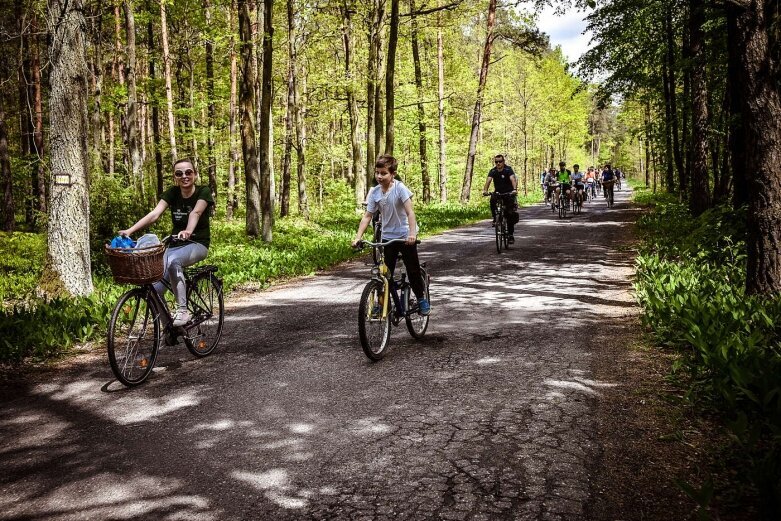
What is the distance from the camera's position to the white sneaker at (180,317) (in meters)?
5.88

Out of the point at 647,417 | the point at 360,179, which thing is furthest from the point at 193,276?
the point at 360,179

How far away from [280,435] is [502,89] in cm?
4165

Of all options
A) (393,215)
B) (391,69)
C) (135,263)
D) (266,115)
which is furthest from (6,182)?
(393,215)

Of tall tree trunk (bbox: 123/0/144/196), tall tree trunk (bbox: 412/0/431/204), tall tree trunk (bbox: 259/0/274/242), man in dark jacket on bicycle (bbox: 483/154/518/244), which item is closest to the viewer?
man in dark jacket on bicycle (bbox: 483/154/518/244)

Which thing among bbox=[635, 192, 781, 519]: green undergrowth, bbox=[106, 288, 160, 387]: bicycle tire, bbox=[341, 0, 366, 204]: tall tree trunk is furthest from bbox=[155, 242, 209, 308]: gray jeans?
bbox=[341, 0, 366, 204]: tall tree trunk

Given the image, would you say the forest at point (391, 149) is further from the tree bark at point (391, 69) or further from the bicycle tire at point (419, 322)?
the bicycle tire at point (419, 322)

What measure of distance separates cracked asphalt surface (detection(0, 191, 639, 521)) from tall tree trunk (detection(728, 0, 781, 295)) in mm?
1816

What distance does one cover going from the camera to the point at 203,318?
637 centimetres

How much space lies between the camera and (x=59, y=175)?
841 cm

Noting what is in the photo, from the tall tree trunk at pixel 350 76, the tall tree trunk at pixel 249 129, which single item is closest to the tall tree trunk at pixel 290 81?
the tall tree trunk at pixel 350 76

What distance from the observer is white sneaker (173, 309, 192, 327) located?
19.3ft

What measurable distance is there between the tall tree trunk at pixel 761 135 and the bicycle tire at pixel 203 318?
6421mm

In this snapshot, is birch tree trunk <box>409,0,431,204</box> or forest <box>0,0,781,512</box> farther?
birch tree trunk <box>409,0,431,204</box>

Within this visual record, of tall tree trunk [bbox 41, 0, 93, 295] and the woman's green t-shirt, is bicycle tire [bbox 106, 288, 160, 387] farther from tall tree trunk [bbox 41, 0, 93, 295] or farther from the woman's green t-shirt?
tall tree trunk [bbox 41, 0, 93, 295]
